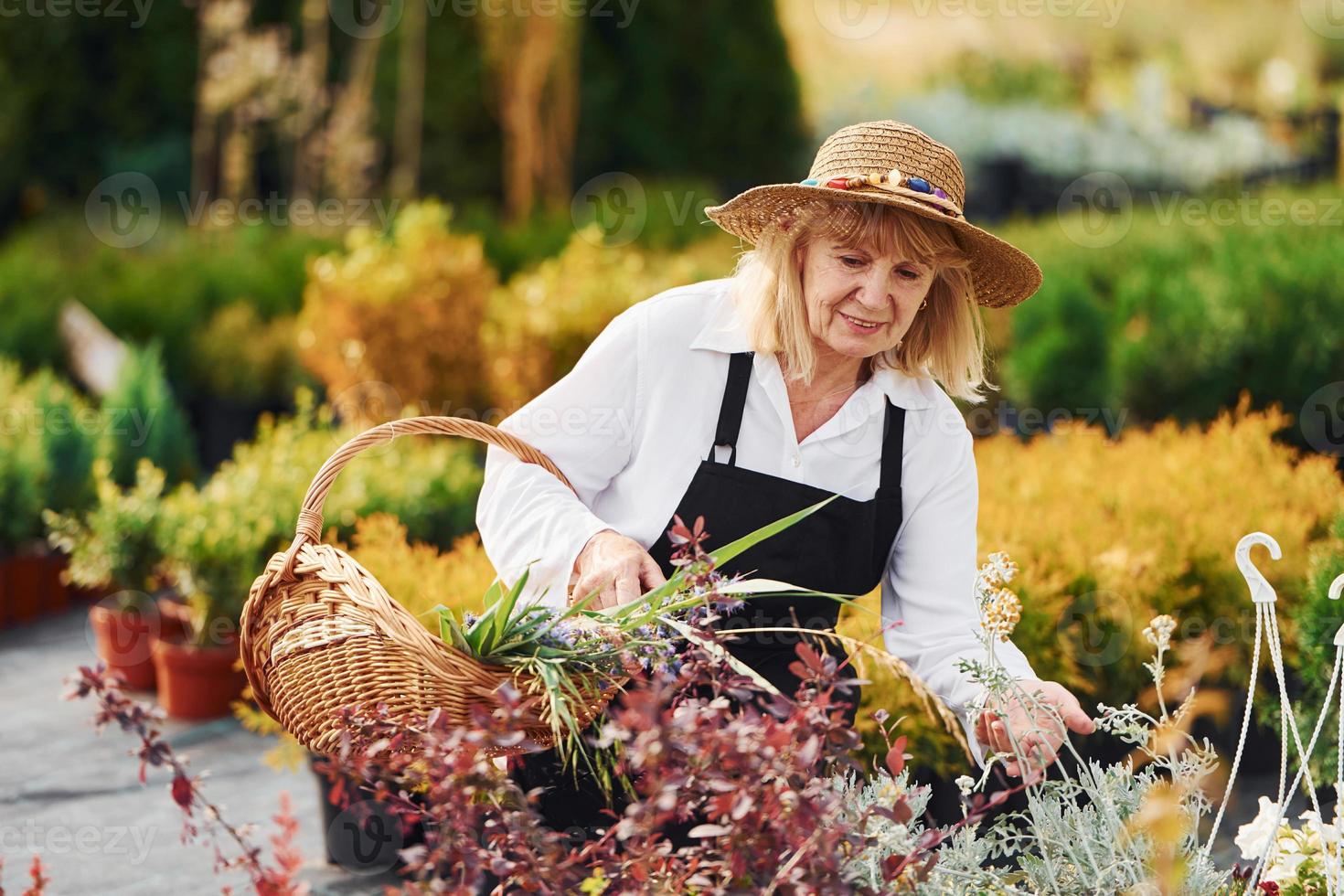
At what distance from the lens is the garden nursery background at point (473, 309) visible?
3934mm

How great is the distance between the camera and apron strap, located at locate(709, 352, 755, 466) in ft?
8.66

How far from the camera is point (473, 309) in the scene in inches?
265

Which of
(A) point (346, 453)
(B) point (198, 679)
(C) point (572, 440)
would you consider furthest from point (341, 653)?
(B) point (198, 679)

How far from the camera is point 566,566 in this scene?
7.69ft

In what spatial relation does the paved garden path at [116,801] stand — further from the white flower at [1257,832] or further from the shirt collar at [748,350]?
the shirt collar at [748,350]

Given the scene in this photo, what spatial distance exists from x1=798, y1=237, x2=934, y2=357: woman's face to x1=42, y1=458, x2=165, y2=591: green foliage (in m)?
2.89

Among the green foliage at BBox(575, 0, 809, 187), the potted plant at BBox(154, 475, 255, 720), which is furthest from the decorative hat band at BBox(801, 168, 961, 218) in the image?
the green foliage at BBox(575, 0, 809, 187)

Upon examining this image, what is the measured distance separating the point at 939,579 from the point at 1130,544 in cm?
157

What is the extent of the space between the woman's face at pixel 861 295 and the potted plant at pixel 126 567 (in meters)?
2.88

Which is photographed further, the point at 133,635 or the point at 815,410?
the point at 133,635

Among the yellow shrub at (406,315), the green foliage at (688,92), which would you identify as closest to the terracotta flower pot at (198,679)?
the yellow shrub at (406,315)

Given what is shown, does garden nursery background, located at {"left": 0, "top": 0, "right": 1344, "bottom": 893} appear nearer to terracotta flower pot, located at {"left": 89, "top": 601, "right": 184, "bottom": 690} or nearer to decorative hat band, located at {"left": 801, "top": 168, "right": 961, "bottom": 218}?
terracotta flower pot, located at {"left": 89, "top": 601, "right": 184, "bottom": 690}

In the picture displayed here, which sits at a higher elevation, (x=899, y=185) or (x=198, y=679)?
(x=899, y=185)

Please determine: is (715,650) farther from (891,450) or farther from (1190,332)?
(1190,332)
